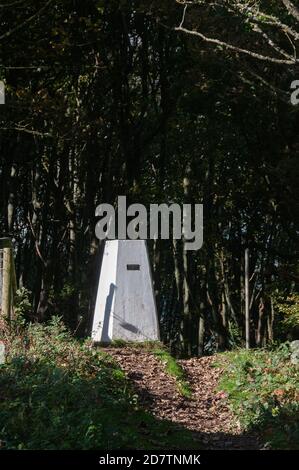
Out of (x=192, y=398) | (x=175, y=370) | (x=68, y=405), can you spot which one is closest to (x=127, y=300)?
(x=175, y=370)

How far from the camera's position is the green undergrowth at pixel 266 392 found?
33.7 feet

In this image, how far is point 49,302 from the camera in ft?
86.6

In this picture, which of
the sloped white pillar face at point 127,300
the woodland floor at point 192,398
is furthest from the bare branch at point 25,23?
the woodland floor at point 192,398

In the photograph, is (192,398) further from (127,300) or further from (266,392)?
(127,300)

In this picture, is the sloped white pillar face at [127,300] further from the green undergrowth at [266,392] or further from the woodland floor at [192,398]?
the green undergrowth at [266,392]

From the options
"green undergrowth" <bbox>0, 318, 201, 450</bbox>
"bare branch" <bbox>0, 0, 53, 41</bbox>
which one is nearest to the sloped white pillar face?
"green undergrowth" <bbox>0, 318, 201, 450</bbox>

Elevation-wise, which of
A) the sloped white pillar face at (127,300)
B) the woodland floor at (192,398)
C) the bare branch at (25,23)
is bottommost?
the woodland floor at (192,398)

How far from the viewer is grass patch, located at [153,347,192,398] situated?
13398 mm

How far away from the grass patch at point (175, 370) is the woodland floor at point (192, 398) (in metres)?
0.08

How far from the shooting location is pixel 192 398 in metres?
13.1

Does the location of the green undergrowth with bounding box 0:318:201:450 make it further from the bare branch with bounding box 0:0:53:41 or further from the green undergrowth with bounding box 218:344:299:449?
the bare branch with bounding box 0:0:53:41

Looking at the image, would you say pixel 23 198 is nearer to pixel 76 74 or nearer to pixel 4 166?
pixel 4 166

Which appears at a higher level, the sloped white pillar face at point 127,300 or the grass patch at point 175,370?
the sloped white pillar face at point 127,300

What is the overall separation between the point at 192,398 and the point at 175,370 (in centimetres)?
143
